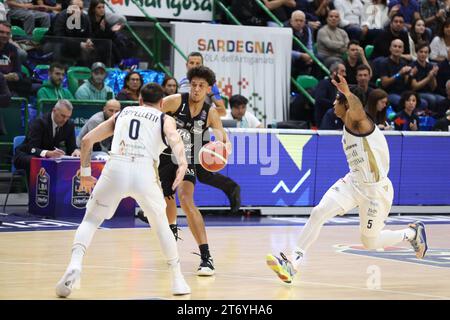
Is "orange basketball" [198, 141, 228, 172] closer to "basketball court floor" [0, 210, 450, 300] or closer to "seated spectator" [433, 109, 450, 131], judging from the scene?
"basketball court floor" [0, 210, 450, 300]

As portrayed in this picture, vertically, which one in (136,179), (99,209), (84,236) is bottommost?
(84,236)

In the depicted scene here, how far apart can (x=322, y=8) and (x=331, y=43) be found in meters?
1.09

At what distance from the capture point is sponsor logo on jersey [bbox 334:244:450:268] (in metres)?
12.1

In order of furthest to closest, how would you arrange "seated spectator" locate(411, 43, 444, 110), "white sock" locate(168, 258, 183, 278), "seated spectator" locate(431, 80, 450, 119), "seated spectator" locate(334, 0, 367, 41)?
"seated spectator" locate(334, 0, 367, 41), "seated spectator" locate(411, 43, 444, 110), "seated spectator" locate(431, 80, 450, 119), "white sock" locate(168, 258, 183, 278)

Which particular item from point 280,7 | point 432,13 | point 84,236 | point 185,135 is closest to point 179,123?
point 185,135

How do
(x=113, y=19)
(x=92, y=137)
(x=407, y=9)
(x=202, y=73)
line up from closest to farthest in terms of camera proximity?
1. (x=92, y=137)
2. (x=202, y=73)
3. (x=113, y=19)
4. (x=407, y=9)

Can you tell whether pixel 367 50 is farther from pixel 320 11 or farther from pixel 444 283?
pixel 444 283

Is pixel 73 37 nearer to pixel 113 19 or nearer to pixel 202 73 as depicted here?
pixel 113 19

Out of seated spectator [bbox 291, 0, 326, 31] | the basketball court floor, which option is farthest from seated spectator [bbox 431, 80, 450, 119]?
the basketball court floor

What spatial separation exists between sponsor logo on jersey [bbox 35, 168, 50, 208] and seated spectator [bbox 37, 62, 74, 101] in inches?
72.1

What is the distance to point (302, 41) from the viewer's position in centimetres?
2128

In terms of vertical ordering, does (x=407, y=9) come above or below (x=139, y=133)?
above

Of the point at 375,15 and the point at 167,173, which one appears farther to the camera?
the point at 375,15
